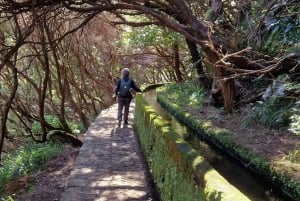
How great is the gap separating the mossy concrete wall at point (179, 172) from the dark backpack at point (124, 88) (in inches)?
115

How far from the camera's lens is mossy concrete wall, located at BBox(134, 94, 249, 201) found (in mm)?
4547

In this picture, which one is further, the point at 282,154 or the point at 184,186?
the point at 282,154

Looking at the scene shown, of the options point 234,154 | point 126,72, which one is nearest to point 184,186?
point 234,154

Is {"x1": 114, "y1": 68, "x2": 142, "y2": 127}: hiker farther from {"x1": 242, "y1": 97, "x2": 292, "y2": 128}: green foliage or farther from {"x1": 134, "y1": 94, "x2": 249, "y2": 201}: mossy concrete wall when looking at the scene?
{"x1": 242, "y1": 97, "x2": 292, "y2": 128}: green foliage

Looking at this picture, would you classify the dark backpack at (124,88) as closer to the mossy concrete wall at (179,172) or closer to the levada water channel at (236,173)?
the levada water channel at (236,173)

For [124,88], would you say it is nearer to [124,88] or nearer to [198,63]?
[124,88]

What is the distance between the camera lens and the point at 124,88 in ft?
40.5

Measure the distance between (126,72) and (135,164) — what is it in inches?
146

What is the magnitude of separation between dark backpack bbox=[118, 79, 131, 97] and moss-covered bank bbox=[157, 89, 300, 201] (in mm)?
1865

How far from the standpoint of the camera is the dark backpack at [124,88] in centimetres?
1227

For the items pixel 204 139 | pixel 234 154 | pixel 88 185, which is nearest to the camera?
pixel 88 185

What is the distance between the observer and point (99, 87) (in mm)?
28047

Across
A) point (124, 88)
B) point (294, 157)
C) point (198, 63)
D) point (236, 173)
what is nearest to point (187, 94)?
point (198, 63)

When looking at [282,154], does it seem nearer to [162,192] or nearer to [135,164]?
[162,192]
